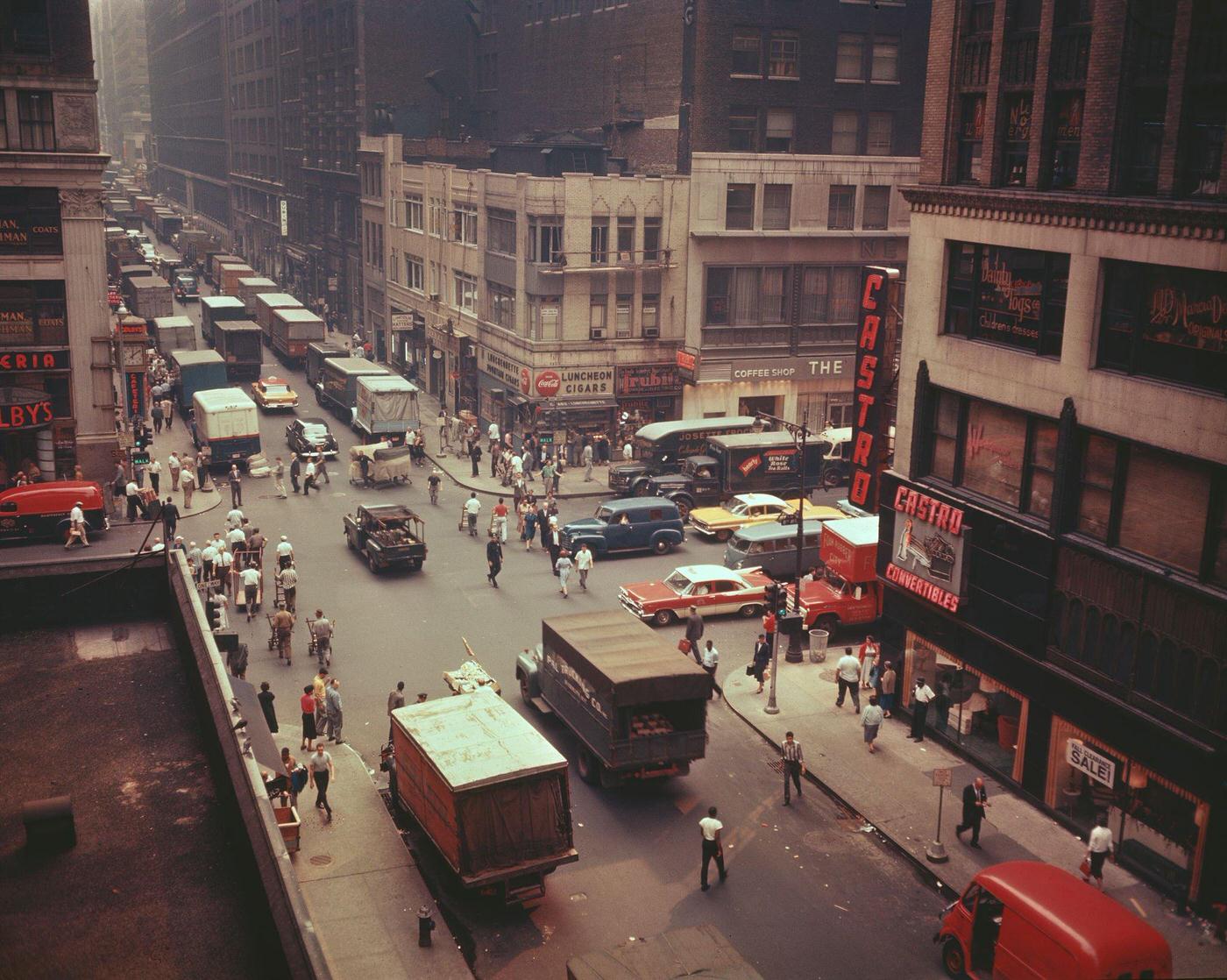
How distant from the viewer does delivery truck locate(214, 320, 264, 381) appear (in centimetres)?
7519

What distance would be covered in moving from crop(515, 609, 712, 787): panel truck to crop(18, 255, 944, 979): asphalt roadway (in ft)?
3.46

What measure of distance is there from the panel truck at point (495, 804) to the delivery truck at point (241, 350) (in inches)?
2260

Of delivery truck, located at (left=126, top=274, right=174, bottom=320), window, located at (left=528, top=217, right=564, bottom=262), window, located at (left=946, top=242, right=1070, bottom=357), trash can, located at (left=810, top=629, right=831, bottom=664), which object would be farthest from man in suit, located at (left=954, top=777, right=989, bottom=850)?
delivery truck, located at (left=126, top=274, right=174, bottom=320)

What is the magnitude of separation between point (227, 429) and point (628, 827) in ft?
118

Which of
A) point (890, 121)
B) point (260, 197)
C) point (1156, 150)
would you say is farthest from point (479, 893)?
point (260, 197)

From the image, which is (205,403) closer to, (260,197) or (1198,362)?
(1198,362)

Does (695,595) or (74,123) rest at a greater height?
(74,123)

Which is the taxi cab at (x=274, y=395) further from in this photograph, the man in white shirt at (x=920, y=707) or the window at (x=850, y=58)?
the man in white shirt at (x=920, y=707)

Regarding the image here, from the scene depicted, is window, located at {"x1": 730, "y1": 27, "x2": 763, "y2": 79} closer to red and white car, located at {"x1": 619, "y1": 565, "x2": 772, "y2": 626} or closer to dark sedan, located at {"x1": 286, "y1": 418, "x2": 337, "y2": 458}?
dark sedan, located at {"x1": 286, "y1": 418, "x2": 337, "y2": 458}

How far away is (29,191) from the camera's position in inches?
1752

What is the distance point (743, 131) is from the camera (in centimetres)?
6228

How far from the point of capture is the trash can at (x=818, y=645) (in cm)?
3469

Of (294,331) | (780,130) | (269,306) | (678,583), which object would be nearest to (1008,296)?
(678,583)

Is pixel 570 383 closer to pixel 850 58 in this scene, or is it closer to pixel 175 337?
pixel 850 58
